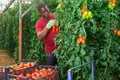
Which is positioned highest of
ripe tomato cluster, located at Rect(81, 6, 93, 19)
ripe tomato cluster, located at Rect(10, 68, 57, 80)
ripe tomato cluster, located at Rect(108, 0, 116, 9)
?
ripe tomato cluster, located at Rect(108, 0, 116, 9)

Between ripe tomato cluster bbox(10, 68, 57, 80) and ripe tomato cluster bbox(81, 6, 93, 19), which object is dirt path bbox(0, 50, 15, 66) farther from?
ripe tomato cluster bbox(81, 6, 93, 19)

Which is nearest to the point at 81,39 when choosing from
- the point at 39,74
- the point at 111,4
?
the point at 111,4

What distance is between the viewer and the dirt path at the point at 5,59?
32.0ft

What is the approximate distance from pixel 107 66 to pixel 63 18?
787mm

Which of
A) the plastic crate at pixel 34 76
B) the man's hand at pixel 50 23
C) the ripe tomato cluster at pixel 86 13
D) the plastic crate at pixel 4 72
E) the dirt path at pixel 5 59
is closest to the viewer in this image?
the ripe tomato cluster at pixel 86 13

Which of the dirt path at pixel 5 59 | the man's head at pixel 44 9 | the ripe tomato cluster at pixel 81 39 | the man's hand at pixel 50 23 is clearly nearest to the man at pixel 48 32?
the man's head at pixel 44 9

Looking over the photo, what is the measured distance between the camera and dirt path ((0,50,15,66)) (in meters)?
9.76

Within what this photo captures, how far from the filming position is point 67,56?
3.91 m

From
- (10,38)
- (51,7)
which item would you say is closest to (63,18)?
(51,7)

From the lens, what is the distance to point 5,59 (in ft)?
34.0

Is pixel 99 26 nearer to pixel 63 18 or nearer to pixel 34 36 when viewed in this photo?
pixel 63 18

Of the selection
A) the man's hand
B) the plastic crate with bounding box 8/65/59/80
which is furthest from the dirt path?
the plastic crate with bounding box 8/65/59/80

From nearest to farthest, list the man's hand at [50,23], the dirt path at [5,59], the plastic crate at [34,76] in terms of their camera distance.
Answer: the plastic crate at [34,76], the man's hand at [50,23], the dirt path at [5,59]

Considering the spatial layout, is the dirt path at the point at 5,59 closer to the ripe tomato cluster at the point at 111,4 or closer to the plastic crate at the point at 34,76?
the plastic crate at the point at 34,76
